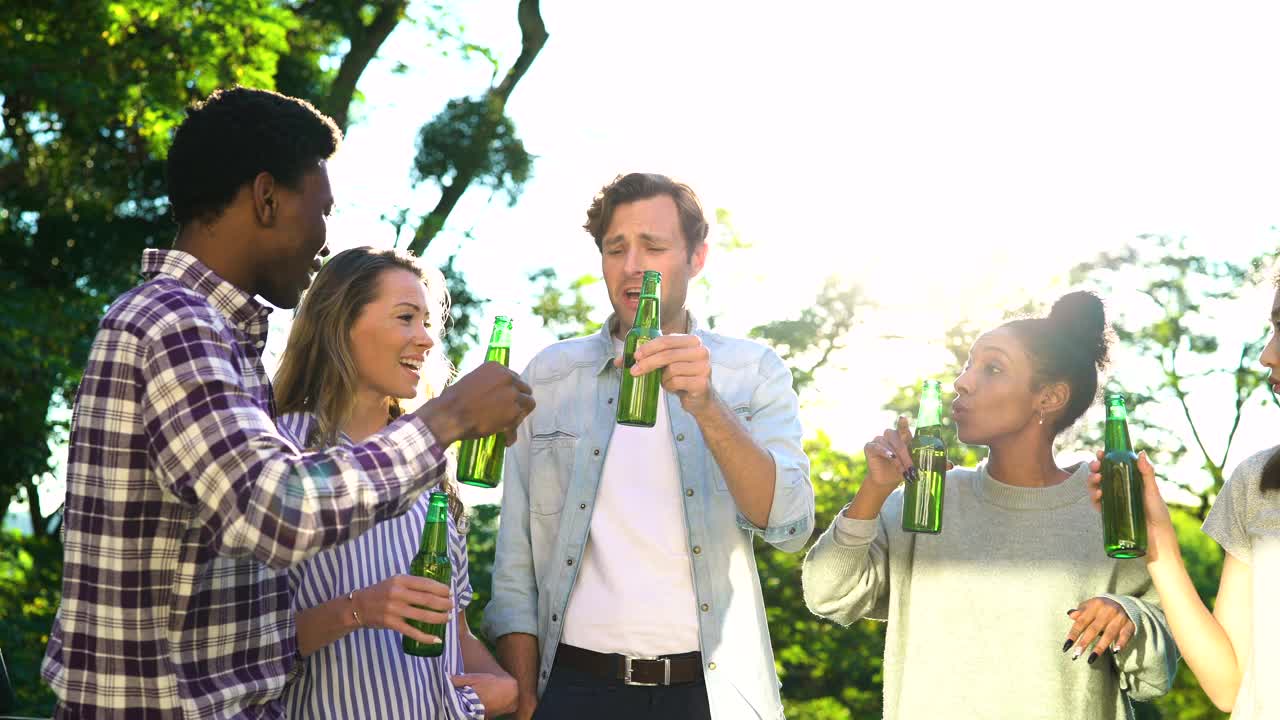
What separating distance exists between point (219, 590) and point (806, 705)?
20.5 feet

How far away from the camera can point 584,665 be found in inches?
116

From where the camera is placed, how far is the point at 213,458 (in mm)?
1878

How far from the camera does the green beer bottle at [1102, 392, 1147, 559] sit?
9.50 ft

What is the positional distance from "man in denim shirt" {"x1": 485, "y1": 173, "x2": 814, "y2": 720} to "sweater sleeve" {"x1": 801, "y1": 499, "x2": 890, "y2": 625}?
144mm

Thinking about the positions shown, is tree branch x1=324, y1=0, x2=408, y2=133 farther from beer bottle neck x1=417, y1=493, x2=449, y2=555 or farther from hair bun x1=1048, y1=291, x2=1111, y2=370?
beer bottle neck x1=417, y1=493, x2=449, y2=555

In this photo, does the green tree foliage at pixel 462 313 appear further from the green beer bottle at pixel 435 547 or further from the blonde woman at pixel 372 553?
the green beer bottle at pixel 435 547

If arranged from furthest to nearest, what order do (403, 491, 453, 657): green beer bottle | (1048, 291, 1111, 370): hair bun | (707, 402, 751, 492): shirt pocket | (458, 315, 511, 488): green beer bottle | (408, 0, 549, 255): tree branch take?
1. (408, 0, 549, 255): tree branch
2. (1048, 291, 1111, 370): hair bun
3. (707, 402, 751, 492): shirt pocket
4. (458, 315, 511, 488): green beer bottle
5. (403, 491, 453, 657): green beer bottle

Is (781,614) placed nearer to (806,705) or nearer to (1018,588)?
(806,705)

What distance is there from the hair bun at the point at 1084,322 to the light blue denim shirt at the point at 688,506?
0.81 metres

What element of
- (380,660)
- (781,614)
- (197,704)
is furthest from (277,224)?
(781,614)

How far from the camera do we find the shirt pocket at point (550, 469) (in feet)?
10.4

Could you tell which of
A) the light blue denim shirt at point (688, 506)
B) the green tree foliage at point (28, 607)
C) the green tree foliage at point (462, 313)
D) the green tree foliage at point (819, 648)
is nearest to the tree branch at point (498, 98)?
the green tree foliage at point (462, 313)

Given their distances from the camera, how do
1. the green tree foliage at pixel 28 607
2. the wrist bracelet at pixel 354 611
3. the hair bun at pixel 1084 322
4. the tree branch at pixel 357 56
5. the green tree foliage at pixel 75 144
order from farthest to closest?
the tree branch at pixel 357 56
the green tree foliage at pixel 75 144
the green tree foliage at pixel 28 607
the hair bun at pixel 1084 322
the wrist bracelet at pixel 354 611

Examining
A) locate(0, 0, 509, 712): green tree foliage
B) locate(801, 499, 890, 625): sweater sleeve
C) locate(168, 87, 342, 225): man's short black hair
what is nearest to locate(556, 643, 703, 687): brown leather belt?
locate(801, 499, 890, 625): sweater sleeve
